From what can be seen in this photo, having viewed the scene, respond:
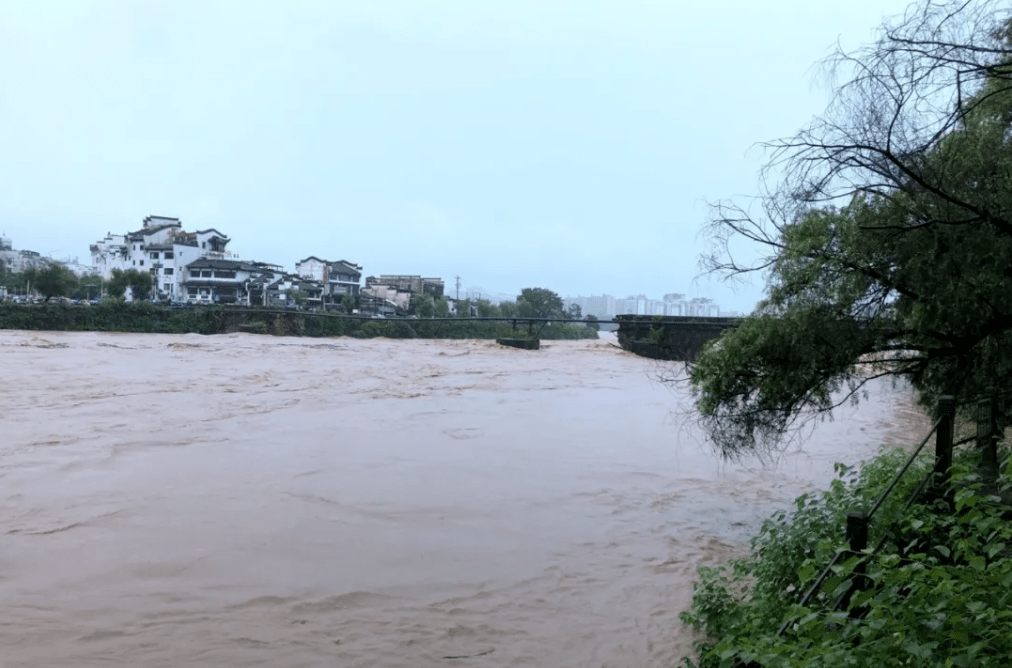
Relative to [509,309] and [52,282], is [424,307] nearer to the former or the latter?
[509,309]

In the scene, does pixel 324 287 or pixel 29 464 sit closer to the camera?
pixel 29 464

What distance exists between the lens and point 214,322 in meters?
43.3

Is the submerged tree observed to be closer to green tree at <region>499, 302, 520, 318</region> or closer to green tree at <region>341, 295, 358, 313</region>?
green tree at <region>341, 295, 358, 313</region>

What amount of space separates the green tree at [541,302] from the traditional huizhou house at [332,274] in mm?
13503

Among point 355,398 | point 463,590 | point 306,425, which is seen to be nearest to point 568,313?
point 355,398

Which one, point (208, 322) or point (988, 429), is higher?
point (208, 322)

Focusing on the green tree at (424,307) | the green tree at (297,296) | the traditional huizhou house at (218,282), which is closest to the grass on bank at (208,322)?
the green tree at (424,307)

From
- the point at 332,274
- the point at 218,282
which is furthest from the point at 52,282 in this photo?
the point at 332,274

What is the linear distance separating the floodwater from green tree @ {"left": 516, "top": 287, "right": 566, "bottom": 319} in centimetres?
4246

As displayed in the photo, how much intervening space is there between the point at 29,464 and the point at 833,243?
35.3ft

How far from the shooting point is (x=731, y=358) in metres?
7.05

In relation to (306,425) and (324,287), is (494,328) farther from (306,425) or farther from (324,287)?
(306,425)

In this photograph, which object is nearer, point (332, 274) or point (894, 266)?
point (894, 266)

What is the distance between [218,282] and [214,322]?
1345 cm
